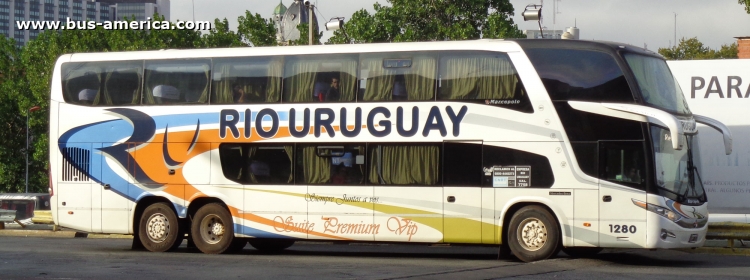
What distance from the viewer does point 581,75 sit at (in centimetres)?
1623

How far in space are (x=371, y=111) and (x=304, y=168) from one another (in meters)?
1.62

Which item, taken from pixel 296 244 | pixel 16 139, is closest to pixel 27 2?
pixel 16 139

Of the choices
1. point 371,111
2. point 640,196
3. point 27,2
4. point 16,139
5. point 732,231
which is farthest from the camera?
point 27,2

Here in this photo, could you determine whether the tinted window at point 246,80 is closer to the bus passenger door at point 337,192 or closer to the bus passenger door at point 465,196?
the bus passenger door at point 337,192

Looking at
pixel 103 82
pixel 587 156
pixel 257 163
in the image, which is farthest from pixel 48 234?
pixel 587 156

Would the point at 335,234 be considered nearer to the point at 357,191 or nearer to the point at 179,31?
the point at 357,191

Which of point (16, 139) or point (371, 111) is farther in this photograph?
point (16, 139)

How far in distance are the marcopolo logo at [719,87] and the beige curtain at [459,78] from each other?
720 cm

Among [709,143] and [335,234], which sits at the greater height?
[709,143]

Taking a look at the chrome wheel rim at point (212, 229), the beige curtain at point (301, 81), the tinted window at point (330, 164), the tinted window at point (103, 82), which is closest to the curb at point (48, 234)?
the tinted window at point (103, 82)

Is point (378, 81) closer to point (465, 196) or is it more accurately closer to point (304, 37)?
point (465, 196)

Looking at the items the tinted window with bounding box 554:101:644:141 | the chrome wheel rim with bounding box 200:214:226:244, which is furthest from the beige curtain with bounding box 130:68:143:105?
the tinted window with bounding box 554:101:644:141

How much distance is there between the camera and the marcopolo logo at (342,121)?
17141 millimetres

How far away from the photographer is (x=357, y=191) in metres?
17.7
